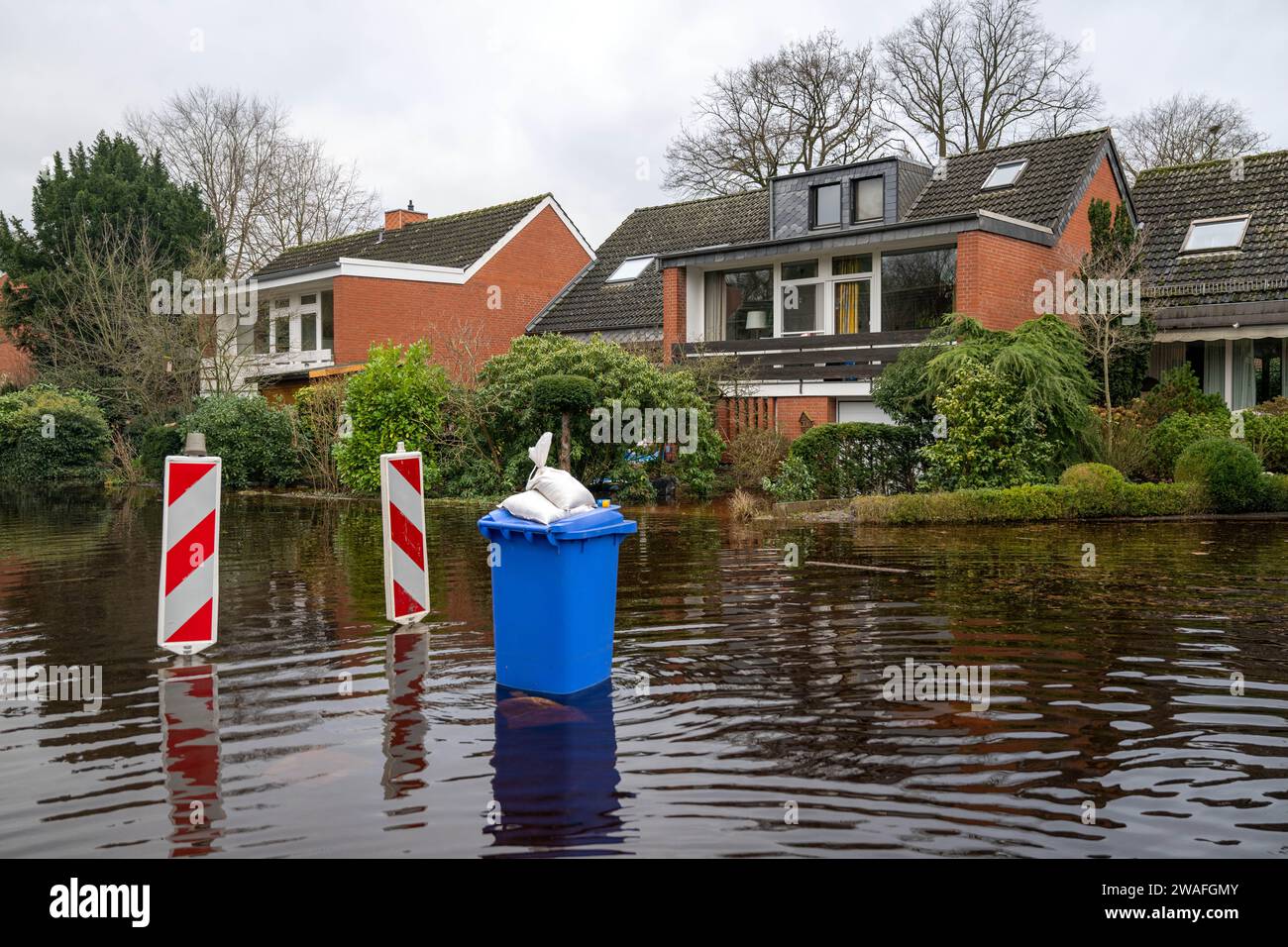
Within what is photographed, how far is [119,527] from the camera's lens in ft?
56.9

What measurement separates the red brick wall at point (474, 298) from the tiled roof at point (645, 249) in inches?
30.7

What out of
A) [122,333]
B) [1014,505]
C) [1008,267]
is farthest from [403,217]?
[1014,505]

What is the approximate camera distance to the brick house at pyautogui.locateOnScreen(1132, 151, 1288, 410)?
22.0m

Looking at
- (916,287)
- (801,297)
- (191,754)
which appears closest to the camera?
(191,754)

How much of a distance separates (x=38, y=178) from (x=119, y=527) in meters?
21.8

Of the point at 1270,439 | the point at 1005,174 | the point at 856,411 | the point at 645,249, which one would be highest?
the point at 1005,174

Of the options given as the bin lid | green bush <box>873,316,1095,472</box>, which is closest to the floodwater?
the bin lid

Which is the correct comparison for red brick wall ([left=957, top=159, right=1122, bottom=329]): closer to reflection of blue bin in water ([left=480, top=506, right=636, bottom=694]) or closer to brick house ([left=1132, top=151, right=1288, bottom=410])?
brick house ([left=1132, top=151, right=1288, bottom=410])

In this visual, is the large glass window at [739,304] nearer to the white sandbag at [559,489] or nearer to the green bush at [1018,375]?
the green bush at [1018,375]

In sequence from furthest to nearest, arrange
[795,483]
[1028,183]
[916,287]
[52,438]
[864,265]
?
[52,438] < [864,265] < [1028,183] < [916,287] < [795,483]

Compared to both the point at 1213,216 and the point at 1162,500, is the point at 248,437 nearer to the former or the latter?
the point at 1162,500

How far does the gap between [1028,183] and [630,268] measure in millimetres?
11770

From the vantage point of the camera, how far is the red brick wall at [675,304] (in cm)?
2750

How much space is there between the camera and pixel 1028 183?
24.8 metres
